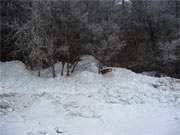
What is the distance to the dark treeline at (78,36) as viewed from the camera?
1158cm

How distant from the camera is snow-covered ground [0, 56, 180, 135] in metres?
7.63

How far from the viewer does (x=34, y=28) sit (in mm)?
11312

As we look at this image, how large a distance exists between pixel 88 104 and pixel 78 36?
4326mm

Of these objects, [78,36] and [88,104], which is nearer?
[88,104]

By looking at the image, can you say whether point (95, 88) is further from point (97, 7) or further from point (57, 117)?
point (97, 7)

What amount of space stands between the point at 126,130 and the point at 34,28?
5.75m

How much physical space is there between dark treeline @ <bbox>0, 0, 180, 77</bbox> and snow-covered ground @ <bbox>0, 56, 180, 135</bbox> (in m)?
0.95

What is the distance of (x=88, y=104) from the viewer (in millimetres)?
9102

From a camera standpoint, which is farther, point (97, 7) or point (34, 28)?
point (97, 7)

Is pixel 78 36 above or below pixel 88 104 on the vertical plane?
→ above

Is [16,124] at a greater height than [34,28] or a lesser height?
lesser

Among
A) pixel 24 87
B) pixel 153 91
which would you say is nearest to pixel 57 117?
pixel 24 87

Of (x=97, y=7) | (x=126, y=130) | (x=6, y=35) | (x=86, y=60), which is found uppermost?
(x=97, y=7)

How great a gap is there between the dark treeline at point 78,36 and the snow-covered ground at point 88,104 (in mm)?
951
